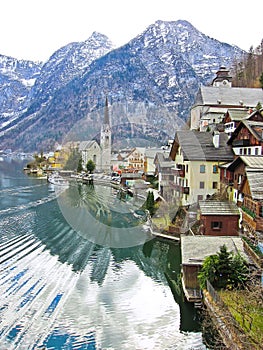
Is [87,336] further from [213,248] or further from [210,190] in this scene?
[210,190]

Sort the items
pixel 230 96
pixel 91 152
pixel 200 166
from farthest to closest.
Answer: pixel 91 152
pixel 230 96
pixel 200 166

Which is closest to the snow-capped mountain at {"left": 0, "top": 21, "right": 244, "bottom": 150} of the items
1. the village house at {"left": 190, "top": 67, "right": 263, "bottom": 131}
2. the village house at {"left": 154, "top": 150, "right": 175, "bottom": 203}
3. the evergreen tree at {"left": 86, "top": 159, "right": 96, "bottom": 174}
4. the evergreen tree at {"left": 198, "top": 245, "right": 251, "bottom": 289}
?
the evergreen tree at {"left": 86, "top": 159, "right": 96, "bottom": 174}

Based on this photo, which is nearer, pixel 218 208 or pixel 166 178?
pixel 218 208

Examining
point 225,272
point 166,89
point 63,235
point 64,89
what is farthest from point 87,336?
point 64,89

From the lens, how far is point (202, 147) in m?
19.8

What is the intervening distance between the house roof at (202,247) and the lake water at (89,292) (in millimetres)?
1282

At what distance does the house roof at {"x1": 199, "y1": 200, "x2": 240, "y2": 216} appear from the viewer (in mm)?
15188

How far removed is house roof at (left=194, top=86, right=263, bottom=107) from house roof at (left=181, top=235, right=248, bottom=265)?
74.5 feet

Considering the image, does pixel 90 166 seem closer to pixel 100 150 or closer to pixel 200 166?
pixel 100 150

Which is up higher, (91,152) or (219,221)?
(91,152)

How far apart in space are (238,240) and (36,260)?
26.1 feet

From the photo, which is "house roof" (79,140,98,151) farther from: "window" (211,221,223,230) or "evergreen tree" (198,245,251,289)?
"evergreen tree" (198,245,251,289)

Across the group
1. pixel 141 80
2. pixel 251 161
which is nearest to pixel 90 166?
pixel 251 161

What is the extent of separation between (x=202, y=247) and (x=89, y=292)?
12.9 feet
